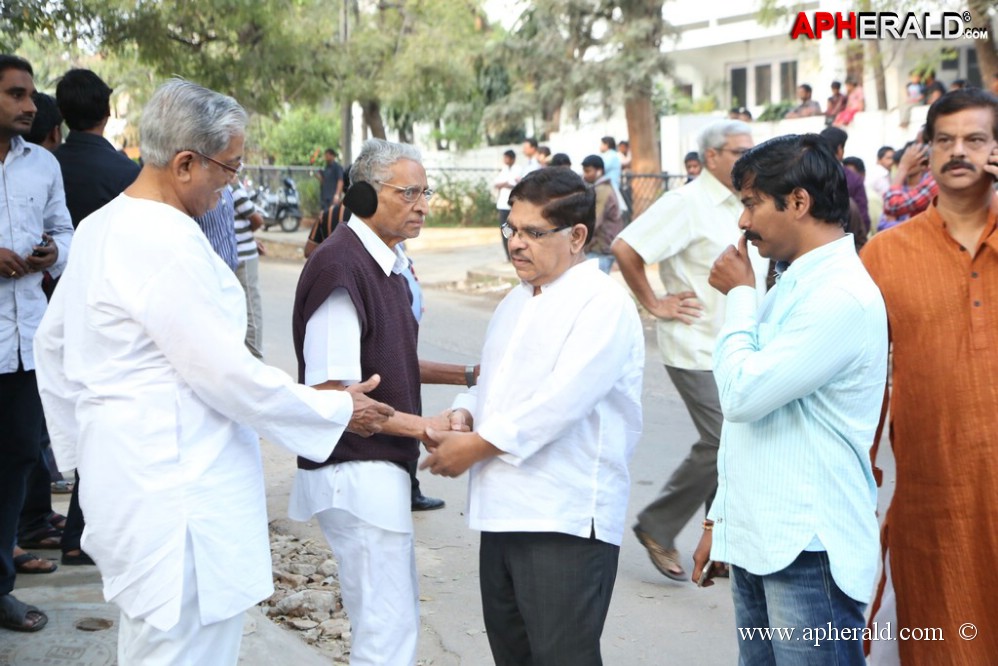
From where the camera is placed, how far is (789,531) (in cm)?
278

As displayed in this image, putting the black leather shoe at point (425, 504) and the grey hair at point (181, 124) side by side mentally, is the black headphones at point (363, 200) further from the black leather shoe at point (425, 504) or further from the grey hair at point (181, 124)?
the black leather shoe at point (425, 504)

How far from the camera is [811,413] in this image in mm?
2805

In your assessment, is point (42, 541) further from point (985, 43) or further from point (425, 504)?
point (985, 43)

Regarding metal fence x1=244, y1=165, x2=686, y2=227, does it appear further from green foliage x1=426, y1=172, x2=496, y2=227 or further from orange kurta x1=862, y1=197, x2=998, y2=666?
orange kurta x1=862, y1=197, x2=998, y2=666

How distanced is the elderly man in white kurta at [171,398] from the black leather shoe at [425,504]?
350 centimetres

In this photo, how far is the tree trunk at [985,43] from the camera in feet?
37.3

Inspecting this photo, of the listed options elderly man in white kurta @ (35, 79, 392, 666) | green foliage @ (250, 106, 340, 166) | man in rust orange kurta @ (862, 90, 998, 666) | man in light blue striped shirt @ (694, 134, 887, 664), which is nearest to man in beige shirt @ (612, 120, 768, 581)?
man in rust orange kurta @ (862, 90, 998, 666)

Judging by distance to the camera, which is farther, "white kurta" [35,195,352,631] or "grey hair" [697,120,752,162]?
"grey hair" [697,120,752,162]

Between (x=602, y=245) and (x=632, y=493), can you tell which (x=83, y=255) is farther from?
(x=602, y=245)

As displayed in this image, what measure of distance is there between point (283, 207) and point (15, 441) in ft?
73.2

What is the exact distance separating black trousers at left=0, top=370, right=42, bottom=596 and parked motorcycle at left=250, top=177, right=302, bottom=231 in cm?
2193

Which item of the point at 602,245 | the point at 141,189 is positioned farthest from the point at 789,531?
the point at 602,245

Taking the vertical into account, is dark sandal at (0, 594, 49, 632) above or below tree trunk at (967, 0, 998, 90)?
below

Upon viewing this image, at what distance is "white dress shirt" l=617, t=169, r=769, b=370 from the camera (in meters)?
5.21
